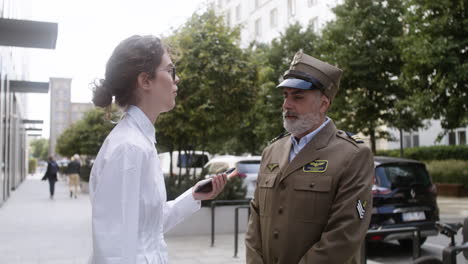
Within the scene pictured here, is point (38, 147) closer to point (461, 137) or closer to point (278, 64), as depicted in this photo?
point (278, 64)

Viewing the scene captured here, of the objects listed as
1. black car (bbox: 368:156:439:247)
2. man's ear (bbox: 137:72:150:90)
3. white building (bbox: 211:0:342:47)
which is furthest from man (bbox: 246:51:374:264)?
white building (bbox: 211:0:342:47)

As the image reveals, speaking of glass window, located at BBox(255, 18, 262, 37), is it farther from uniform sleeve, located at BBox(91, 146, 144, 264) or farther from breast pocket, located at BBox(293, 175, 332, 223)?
uniform sleeve, located at BBox(91, 146, 144, 264)

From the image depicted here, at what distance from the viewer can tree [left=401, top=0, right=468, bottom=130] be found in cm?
1420

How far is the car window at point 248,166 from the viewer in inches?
496

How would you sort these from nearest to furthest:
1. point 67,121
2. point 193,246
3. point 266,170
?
point 266,170
point 193,246
point 67,121

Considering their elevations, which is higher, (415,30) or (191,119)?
(415,30)

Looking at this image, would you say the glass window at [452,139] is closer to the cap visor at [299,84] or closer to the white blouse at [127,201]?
the cap visor at [299,84]

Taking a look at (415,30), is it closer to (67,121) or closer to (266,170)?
(266,170)

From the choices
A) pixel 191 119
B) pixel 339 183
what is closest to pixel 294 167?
pixel 339 183

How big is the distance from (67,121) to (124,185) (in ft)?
412

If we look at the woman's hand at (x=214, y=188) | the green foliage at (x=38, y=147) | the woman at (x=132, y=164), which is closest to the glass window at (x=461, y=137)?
the woman's hand at (x=214, y=188)

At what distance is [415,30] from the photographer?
15.5 meters

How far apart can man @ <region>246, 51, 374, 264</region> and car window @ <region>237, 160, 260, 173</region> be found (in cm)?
956

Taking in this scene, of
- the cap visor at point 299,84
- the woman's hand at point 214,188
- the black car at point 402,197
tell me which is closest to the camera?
the woman's hand at point 214,188
